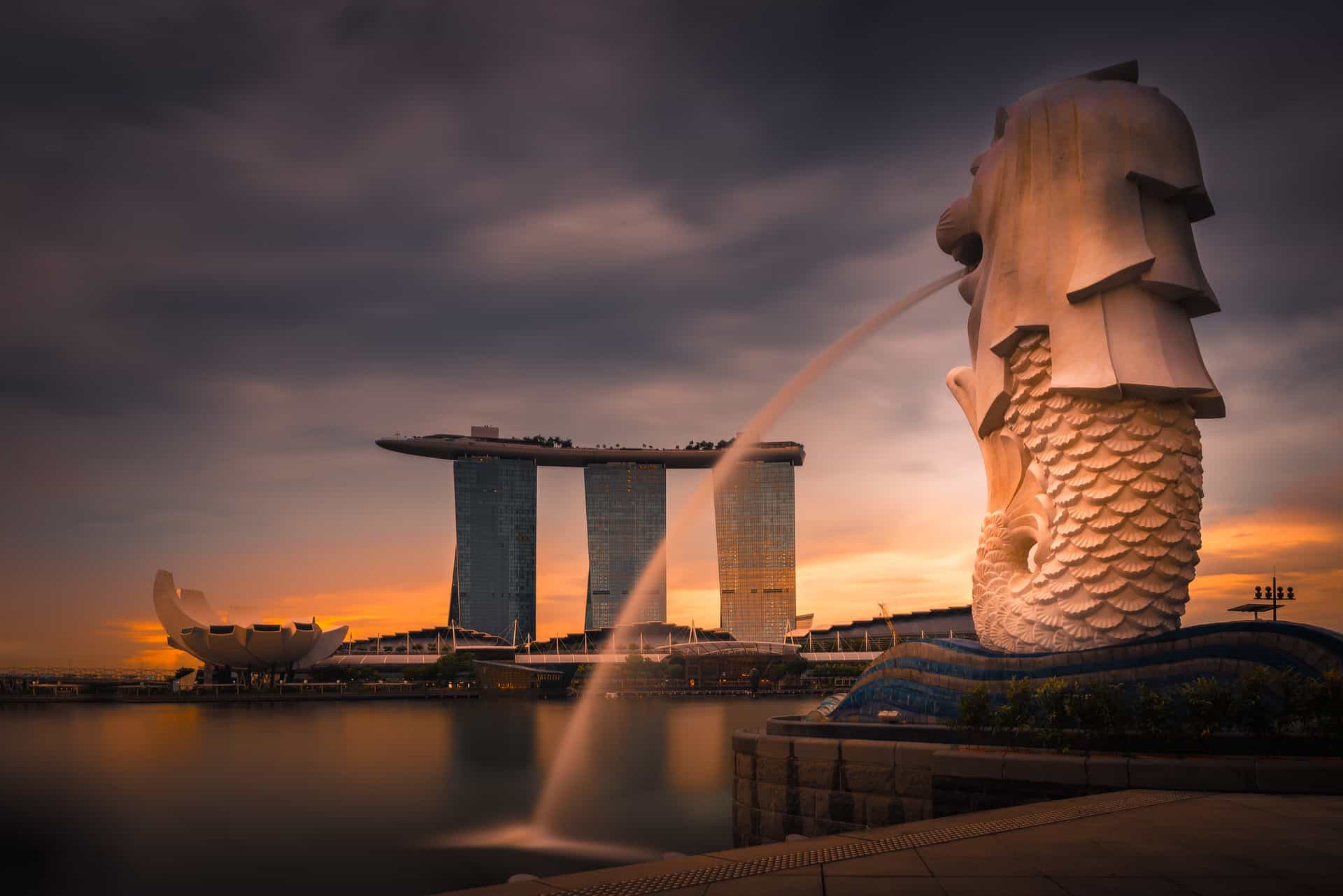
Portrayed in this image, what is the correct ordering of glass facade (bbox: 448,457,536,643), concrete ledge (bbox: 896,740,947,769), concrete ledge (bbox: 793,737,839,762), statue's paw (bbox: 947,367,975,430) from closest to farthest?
concrete ledge (bbox: 896,740,947,769), concrete ledge (bbox: 793,737,839,762), statue's paw (bbox: 947,367,975,430), glass facade (bbox: 448,457,536,643)

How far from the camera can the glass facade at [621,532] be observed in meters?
179

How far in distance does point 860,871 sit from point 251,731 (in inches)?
2304

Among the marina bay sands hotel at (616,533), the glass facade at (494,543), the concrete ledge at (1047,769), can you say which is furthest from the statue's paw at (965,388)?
the glass facade at (494,543)

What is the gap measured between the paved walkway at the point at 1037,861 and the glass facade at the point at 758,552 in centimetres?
16546

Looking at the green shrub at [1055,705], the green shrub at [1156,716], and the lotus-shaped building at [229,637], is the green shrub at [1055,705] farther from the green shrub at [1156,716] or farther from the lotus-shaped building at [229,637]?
the lotus-shaped building at [229,637]

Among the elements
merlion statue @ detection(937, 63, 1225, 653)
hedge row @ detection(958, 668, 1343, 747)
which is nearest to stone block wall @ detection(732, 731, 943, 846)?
hedge row @ detection(958, 668, 1343, 747)

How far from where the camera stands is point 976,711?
1688 cm

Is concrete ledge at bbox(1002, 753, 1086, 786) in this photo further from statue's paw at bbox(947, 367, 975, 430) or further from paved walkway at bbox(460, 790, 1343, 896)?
statue's paw at bbox(947, 367, 975, 430)

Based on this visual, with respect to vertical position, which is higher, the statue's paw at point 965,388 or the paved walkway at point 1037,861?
the statue's paw at point 965,388

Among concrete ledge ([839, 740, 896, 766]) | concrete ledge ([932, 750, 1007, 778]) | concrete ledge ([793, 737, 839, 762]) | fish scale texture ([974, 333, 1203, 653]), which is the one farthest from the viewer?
fish scale texture ([974, 333, 1203, 653])

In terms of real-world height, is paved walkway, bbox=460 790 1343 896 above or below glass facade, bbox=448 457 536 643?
below

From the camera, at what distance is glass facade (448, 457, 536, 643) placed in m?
175

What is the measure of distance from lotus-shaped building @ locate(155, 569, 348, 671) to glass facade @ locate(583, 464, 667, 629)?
5540 centimetres

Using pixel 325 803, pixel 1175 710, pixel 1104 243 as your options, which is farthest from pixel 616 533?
pixel 1175 710
